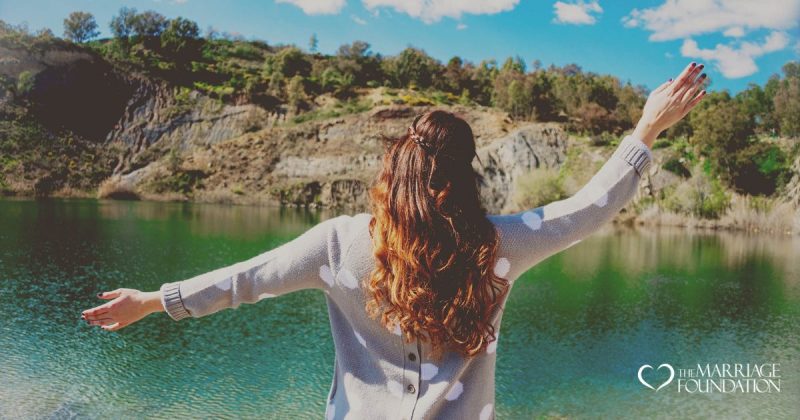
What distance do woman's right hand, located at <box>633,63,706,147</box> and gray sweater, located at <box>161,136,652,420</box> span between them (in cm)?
6

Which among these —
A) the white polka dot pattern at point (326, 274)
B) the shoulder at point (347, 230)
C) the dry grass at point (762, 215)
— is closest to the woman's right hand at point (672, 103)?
the shoulder at point (347, 230)

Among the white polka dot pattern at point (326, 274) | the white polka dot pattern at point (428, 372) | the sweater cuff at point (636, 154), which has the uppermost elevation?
the sweater cuff at point (636, 154)

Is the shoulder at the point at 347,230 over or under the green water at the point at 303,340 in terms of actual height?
over

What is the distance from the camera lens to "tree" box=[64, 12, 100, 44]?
62812 mm

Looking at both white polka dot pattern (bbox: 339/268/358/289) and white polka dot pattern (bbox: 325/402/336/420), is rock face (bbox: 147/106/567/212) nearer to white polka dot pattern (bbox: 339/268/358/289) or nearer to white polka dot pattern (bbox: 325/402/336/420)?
white polka dot pattern (bbox: 325/402/336/420)

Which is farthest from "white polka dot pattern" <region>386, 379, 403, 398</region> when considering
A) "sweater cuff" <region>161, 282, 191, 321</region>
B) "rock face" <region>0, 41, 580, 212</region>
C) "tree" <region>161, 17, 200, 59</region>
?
"tree" <region>161, 17, 200, 59</region>

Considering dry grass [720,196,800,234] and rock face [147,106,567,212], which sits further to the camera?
rock face [147,106,567,212]

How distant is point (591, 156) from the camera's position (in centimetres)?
4097

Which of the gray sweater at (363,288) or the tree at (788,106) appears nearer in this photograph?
the gray sweater at (363,288)

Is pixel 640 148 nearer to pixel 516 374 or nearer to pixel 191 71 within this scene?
pixel 516 374

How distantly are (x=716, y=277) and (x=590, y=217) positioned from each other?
54.6 feet

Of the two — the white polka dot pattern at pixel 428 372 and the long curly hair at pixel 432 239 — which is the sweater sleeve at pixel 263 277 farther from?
the white polka dot pattern at pixel 428 372

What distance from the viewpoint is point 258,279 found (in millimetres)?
1553

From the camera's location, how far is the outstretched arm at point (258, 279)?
1.54 m
